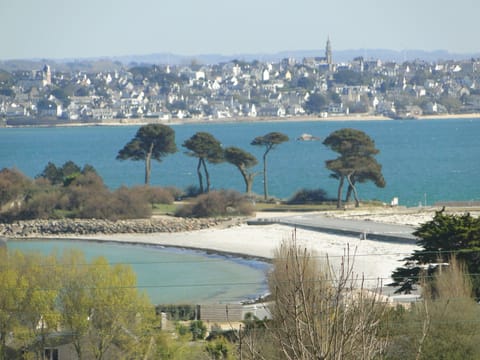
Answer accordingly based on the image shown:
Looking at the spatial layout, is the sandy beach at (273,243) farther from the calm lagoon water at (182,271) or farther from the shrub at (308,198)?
the shrub at (308,198)

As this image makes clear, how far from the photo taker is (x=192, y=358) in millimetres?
11922

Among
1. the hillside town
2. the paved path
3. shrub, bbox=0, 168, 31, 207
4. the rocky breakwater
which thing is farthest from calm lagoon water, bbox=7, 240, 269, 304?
the hillside town

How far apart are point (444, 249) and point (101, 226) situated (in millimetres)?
13966

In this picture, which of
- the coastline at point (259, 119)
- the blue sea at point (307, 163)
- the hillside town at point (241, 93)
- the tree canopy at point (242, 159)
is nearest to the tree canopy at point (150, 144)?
the tree canopy at point (242, 159)

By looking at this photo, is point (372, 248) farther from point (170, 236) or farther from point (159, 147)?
point (159, 147)

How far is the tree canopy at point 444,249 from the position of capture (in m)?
15.1

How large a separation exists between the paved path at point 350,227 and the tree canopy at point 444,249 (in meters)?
7.33

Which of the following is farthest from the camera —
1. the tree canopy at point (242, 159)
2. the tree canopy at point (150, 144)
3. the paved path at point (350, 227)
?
the tree canopy at point (150, 144)

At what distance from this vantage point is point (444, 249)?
1553 cm

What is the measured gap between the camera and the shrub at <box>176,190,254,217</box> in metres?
29.4

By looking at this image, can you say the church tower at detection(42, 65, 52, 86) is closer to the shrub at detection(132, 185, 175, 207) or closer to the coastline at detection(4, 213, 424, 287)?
the shrub at detection(132, 185, 175, 207)

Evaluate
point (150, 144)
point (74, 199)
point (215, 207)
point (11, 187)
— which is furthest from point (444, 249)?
point (150, 144)

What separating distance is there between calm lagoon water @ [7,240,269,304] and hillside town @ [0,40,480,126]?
358 feet

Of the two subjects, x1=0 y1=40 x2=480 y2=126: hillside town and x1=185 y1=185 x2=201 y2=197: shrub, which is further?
x1=0 y1=40 x2=480 y2=126: hillside town
